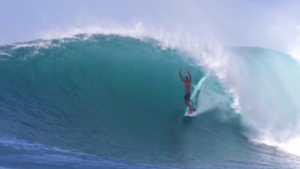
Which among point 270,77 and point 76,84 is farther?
point 270,77

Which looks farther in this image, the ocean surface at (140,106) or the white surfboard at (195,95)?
the white surfboard at (195,95)

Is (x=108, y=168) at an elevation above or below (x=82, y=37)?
below

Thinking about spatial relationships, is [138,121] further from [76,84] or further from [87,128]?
[76,84]

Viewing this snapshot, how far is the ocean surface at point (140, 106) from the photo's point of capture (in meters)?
6.46

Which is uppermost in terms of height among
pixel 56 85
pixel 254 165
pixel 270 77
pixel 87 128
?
pixel 270 77

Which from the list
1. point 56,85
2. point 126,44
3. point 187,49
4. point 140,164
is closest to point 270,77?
point 187,49

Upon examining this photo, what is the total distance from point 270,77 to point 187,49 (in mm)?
2955

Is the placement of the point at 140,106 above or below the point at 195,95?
below

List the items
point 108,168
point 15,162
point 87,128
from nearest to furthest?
point 15,162 < point 108,168 < point 87,128

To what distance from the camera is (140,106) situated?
10.1 meters

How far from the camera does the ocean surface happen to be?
6465 mm

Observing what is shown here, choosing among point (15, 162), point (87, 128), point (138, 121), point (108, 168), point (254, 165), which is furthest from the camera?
point (138, 121)

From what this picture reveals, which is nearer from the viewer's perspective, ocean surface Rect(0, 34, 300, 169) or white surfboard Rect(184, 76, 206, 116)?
ocean surface Rect(0, 34, 300, 169)

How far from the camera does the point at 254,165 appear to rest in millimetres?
6961
